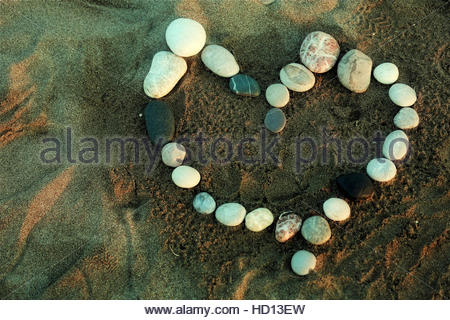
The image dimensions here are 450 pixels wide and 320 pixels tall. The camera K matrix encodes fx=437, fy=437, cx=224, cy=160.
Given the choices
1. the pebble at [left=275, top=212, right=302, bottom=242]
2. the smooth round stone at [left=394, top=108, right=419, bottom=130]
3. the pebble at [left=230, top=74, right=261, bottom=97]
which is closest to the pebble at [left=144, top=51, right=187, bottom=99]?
the pebble at [left=230, top=74, right=261, bottom=97]

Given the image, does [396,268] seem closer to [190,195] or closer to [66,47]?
[190,195]

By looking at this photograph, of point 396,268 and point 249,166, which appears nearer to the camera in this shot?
point 396,268

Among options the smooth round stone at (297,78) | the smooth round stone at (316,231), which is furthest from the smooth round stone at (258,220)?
the smooth round stone at (297,78)

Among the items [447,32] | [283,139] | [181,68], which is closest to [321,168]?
[283,139]

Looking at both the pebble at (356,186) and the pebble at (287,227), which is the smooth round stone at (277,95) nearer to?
the pebble at (356,186)

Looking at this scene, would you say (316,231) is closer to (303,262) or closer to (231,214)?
(303,262)

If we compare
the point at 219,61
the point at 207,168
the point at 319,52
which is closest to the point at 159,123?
the point at 207,168

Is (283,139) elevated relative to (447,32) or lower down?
lower down
